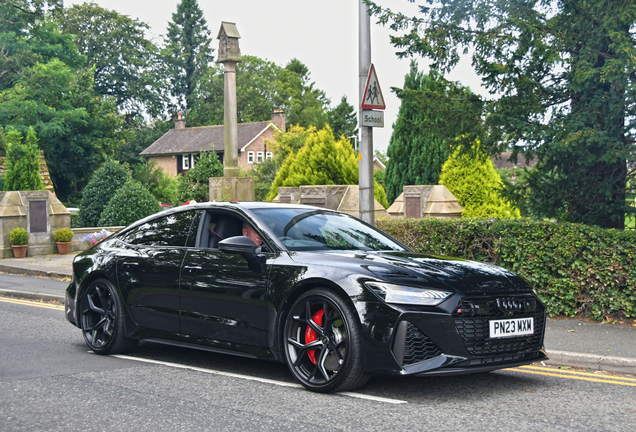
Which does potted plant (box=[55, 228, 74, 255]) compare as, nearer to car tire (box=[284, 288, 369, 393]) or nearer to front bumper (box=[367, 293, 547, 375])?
car tire (box=[284, 288, 369, 393])

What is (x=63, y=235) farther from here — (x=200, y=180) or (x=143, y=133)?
(x=143, y=133)

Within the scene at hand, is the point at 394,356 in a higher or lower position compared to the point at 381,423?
higher

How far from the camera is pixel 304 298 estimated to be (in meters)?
5.70

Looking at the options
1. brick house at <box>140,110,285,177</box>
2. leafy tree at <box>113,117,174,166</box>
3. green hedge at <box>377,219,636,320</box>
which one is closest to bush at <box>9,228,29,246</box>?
green hedge at <box>377,219,636,320</box>

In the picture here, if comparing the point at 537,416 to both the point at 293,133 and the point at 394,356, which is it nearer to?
the point at 394,356

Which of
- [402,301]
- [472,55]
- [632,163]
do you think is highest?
[472,55]

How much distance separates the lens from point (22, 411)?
5227 millimetres

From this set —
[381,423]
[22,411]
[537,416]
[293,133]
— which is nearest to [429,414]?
[381,423]

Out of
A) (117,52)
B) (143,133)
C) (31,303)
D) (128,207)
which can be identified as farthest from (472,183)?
(143,133)

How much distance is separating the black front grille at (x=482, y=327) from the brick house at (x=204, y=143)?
224ft

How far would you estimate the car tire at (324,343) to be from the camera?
17.6 ft

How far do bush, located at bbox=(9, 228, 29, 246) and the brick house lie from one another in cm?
5349

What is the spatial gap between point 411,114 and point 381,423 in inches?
273

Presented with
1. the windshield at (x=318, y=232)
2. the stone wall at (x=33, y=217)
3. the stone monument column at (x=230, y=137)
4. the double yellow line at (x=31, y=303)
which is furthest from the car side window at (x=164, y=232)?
the stone wall at (x=33, y=217)
